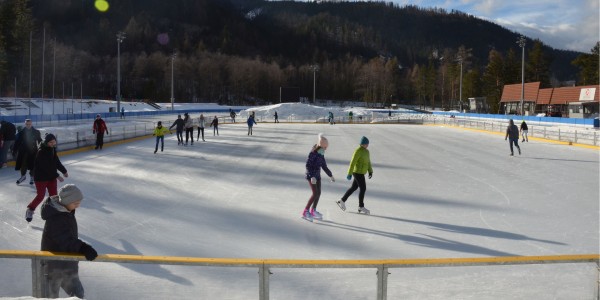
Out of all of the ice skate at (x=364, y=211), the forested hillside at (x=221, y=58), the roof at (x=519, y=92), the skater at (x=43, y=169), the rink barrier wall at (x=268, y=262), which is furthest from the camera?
the forested hillside at (x=221, y=58)

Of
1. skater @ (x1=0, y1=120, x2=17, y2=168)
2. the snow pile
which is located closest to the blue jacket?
skater @ (x1=0, y1=120, x2=17, y2=168)

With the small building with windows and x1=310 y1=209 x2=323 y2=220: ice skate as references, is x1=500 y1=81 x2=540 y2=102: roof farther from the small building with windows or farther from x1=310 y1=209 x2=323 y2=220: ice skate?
x1=310 y1=209 x2=323 y2=220: ice skate

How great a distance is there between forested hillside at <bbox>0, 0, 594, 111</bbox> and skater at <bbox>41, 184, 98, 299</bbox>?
5657cm

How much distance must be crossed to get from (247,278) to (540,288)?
7.41 ft

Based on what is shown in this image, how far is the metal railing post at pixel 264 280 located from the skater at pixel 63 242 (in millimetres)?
1127

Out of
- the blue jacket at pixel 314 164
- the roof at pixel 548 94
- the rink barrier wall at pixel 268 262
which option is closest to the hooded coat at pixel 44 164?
the blue jacket at pixel 314 164

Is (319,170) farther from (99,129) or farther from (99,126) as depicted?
(99,129)

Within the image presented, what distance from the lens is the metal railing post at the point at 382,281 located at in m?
3.01

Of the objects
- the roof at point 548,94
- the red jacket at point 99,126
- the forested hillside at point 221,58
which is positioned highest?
the forested hillside at point 221,58

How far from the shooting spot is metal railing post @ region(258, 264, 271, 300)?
2.99 meters

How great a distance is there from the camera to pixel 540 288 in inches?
142

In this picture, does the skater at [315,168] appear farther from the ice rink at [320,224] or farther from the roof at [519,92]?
the roof at [519,92]

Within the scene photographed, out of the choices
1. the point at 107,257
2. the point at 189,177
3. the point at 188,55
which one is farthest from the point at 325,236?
the point at 188,55

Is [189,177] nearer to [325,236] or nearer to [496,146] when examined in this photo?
[325,236]
